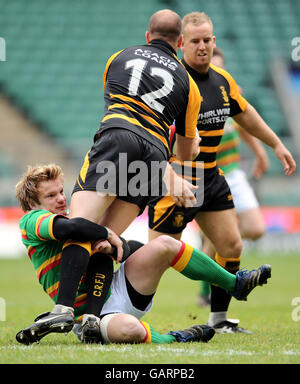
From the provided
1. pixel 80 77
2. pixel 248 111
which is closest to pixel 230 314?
pixel 248 111

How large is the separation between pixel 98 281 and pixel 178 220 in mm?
1438

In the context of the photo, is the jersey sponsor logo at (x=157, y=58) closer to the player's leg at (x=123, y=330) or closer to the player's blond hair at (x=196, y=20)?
the player's blond hair at (x=196, y=20)

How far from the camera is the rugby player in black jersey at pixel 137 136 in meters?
4.12

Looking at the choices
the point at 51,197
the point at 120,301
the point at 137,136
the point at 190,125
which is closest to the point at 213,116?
the point at 190,125

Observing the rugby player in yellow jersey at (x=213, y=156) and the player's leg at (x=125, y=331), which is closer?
the player's leg at (x=125, y=331)

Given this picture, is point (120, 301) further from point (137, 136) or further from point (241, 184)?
point (241, 184)

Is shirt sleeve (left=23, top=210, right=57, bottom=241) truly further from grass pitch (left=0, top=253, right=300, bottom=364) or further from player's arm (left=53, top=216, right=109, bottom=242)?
grass pitch (left=0, top=253, right=300, bottom=364)

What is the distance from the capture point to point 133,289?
4.18 metres

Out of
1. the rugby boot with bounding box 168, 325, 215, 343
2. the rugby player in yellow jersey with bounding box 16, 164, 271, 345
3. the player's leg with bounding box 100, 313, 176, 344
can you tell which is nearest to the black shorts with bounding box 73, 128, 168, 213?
the rugby player in yellow jersey with bounding box 16, 164, 271, 345

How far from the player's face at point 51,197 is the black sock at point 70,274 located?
41 cm

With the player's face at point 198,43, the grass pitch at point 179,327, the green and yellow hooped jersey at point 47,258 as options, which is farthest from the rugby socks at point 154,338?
the player's face at point 198,43

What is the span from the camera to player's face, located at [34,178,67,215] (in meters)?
4.23

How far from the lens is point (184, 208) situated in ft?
17.3
